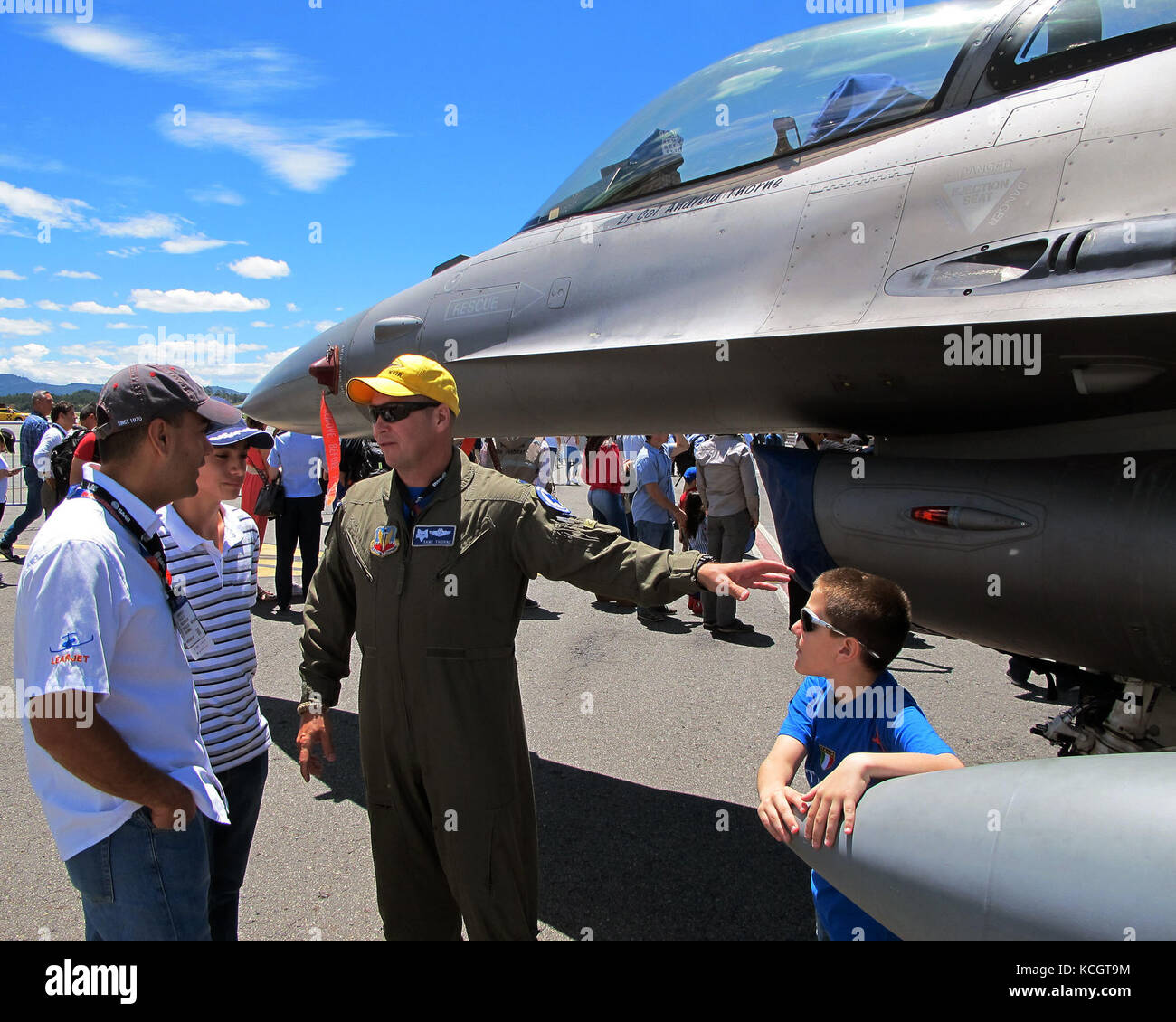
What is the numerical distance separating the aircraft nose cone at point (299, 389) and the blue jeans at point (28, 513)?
25.2ft

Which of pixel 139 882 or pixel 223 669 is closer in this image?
pixel 139 882

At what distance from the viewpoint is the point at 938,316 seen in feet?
8.73

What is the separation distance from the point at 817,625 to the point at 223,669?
178 centimetres

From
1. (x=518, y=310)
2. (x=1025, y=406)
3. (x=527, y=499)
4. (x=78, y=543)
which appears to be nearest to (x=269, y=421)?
(x=518, y=310)

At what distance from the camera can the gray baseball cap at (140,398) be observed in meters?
1.82

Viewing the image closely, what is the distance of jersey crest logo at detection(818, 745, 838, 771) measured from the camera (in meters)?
2.15

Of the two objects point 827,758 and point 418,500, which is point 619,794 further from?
point 418,500

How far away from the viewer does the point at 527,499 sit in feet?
7.97

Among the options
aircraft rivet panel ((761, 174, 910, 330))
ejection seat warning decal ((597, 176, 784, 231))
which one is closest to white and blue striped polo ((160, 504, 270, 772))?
aircraft rivet panel ((761, 174, 910, 330))

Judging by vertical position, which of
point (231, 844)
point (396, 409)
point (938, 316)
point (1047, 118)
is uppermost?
point (1047, 118)

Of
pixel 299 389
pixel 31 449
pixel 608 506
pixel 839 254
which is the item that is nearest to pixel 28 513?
pixel 31 449

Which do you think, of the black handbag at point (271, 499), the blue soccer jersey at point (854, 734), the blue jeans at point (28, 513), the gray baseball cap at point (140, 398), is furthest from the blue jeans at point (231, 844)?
the blue jeans at point (28, 513)

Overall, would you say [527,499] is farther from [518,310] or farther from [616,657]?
[616,657]

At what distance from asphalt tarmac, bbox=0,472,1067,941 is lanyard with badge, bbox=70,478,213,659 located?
1696 mm
